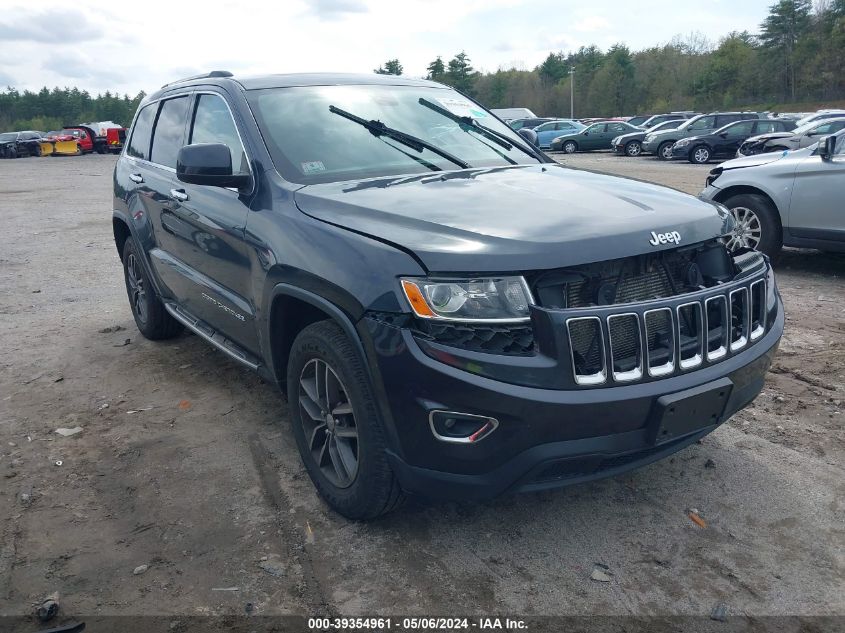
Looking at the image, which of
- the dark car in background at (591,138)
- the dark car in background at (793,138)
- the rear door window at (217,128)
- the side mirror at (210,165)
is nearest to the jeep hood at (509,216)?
the side mirror at (210,165)

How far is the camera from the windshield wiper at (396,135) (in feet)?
13.1

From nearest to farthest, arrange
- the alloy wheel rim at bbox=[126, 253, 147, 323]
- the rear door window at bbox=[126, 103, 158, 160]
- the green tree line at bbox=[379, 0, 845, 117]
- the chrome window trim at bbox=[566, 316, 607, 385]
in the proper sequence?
the chrome window trim at bbox=[566, 316, 607, 385] → the rear door window at bbox=[126, 103, 158, 160] → the alloy wheel rim at bbox=[126, 253, 147, 323] → the green tree line at bbox=[379, 0, 845, 117]

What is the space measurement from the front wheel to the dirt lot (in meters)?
21.6

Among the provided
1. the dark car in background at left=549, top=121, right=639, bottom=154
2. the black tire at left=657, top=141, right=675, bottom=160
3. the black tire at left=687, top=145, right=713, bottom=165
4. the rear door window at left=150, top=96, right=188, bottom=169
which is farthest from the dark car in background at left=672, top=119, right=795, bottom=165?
the rear door window at left=150, top=96, right=188, bottom=169

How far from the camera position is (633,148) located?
30.6 meters

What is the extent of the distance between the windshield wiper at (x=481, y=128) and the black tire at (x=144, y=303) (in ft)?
8.07

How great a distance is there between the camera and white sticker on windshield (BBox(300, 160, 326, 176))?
363cm

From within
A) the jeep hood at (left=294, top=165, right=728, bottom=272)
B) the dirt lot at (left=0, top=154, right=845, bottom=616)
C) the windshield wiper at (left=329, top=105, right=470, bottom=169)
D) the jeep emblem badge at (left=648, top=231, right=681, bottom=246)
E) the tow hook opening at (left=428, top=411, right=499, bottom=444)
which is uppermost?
the windshield wiper at (left=329, top=105, right=470, bottom=169)

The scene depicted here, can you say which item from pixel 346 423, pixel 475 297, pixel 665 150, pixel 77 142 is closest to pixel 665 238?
pixel 475 297

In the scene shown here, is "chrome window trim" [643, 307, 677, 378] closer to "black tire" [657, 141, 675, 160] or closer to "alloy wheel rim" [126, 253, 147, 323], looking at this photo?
"alloy wheel rim" [126, 253, 147, 323]

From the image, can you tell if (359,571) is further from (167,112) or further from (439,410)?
(167,112)

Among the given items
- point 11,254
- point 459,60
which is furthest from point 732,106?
point 11,254

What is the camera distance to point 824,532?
3.11m

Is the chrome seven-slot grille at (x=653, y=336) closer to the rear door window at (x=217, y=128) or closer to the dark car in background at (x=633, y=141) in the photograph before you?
the rear door window at (x=217, y=128)
